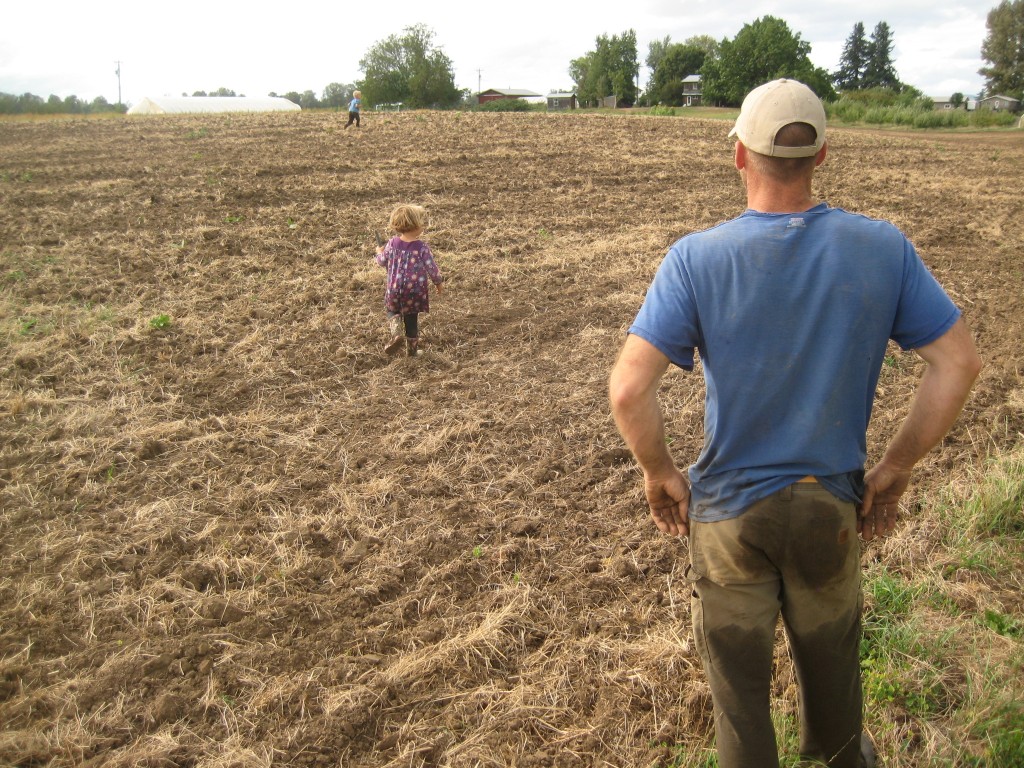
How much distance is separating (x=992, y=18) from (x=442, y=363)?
83647 millimetres

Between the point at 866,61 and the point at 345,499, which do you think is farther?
the point at 866,61

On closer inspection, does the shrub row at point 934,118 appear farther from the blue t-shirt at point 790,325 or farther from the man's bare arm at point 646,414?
the man's bare arm at point 646,414

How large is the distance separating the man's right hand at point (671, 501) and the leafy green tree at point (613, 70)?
250ft

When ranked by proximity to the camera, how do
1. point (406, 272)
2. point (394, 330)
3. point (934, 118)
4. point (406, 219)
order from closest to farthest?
point (406, 219)
point (406, 272)
point (394, 330)
point (934, 118)

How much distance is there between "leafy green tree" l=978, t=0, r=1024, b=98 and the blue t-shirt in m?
80.3

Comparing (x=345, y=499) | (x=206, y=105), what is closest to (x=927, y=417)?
(x=345, y=499)

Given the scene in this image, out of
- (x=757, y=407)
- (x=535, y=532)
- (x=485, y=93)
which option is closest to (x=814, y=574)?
(x=757, y=407)

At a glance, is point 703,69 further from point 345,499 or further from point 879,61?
point 345,499

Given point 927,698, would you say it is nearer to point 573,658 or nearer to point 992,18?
point 573,658

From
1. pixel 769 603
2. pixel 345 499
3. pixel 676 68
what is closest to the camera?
pixel 769 603

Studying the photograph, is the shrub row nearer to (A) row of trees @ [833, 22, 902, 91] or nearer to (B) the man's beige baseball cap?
(B) the man's beige baseball cap

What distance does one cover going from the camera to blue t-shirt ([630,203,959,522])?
6.11 feet

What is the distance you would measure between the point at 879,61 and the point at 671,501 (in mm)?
99951

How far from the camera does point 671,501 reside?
85.4 inches
